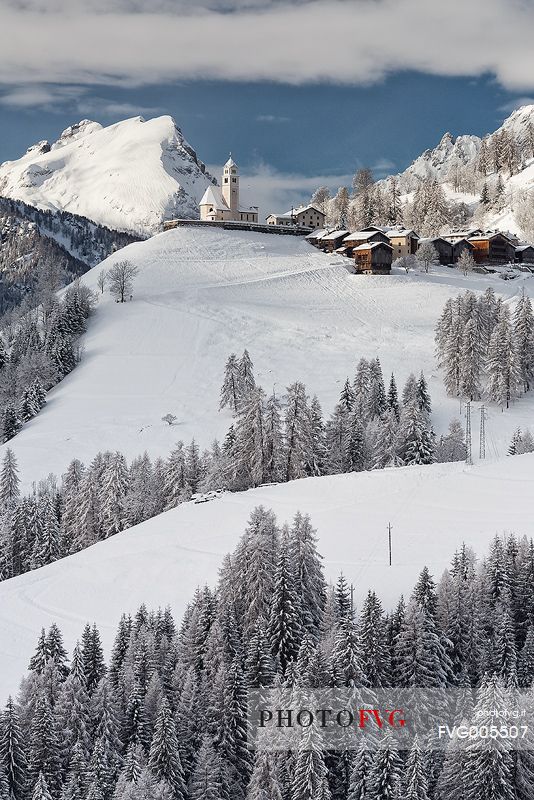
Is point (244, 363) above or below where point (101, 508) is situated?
above

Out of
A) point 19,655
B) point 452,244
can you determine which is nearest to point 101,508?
point 19,655

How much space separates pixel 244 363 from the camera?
3691 inches

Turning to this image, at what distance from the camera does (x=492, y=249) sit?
444 ft

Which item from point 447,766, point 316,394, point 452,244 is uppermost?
point 452,244

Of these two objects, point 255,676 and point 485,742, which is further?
point 255,676

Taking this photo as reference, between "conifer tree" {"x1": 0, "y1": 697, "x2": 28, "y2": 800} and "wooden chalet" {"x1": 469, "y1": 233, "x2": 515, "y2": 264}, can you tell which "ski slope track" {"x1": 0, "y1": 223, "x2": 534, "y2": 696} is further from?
"wooden chalet" {"x1": 469, "y1": 233, "x2": 515, "y2": 264}

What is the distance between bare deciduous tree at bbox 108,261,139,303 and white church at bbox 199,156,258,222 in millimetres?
30872

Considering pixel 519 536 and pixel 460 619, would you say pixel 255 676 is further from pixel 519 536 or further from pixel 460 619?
pixel 519 536

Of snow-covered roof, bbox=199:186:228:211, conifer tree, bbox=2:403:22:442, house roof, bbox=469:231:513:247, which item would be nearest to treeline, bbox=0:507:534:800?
conifer tree, bbox=2:403:22:442

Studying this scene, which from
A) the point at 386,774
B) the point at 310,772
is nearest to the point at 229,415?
the point at 310,772

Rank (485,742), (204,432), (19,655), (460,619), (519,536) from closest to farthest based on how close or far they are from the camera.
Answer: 1. (485,742)
2. (460,619)
3. (19,655)
4. (519,536)
5. (204,432)

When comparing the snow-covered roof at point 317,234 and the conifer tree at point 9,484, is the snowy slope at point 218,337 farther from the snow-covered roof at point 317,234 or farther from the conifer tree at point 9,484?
the conifer tree at point 9,484

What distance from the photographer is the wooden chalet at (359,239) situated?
132m

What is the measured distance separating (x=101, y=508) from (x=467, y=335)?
4707 centimetres
